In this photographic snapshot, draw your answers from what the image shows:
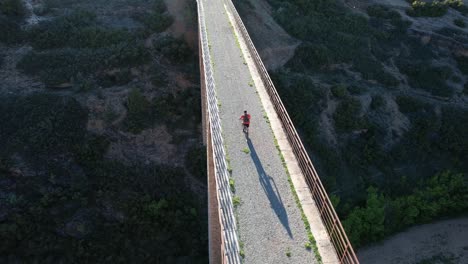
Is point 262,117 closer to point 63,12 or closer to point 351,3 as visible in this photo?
point 63,12

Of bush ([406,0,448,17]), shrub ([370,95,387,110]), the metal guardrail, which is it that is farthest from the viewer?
bush ([406,0,448,17])

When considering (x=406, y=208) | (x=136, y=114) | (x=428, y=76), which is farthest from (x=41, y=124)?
(x=428, y=76)

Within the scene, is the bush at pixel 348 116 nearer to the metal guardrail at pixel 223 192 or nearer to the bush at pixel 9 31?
the metal guardrail at pixel 223 192

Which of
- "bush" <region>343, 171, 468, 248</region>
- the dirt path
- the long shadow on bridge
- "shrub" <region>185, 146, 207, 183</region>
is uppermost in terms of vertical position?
the long shadow on bridge

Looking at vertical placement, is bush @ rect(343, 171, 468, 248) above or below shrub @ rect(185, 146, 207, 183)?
below

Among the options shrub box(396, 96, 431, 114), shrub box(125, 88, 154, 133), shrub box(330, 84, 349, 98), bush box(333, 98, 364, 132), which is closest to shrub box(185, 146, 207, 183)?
shrub box(125, 88, 154, 133)

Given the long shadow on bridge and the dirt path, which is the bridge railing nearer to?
the long shadow on bridge
